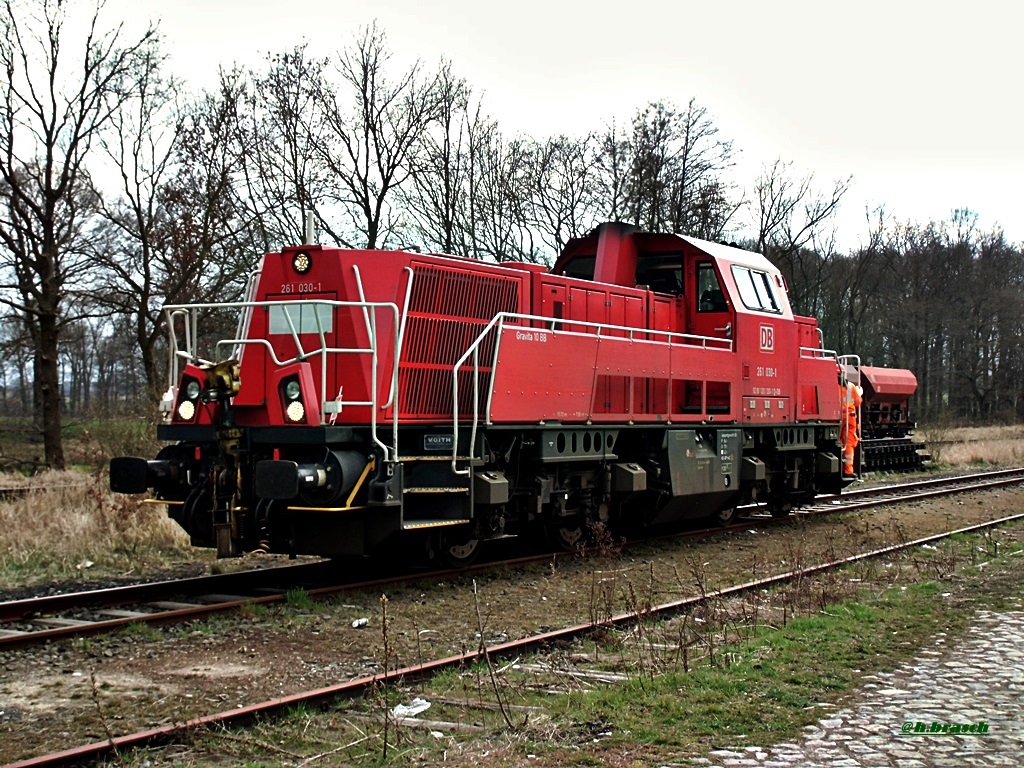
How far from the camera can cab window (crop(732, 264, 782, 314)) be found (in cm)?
1441

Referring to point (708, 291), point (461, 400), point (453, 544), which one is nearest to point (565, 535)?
point (453, 544)

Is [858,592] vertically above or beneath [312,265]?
beneath

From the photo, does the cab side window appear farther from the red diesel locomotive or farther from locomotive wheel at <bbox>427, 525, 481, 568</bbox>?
locomotive wheel at <bbox>427, 525, 481, 568</bbox>

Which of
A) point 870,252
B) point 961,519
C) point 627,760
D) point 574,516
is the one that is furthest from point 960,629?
point 870,252

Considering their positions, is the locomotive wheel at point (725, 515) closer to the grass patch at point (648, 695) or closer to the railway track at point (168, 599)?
the railway track at point (168, 599)

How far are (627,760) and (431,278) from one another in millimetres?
6363

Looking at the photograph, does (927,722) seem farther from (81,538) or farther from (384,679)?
(81,538)

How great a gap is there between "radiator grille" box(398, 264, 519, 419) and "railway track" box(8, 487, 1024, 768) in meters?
2.96

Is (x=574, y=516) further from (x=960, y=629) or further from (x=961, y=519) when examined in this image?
(x=961, y=519)

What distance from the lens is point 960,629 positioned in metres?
8.20

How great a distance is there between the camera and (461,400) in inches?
422

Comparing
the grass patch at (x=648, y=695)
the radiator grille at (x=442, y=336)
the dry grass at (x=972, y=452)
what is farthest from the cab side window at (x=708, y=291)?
the dry grass at (x=972, y=452)

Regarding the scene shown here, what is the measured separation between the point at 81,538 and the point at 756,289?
952cm

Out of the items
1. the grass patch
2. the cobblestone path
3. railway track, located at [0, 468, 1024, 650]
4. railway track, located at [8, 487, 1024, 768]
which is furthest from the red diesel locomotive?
the cobblestone path
